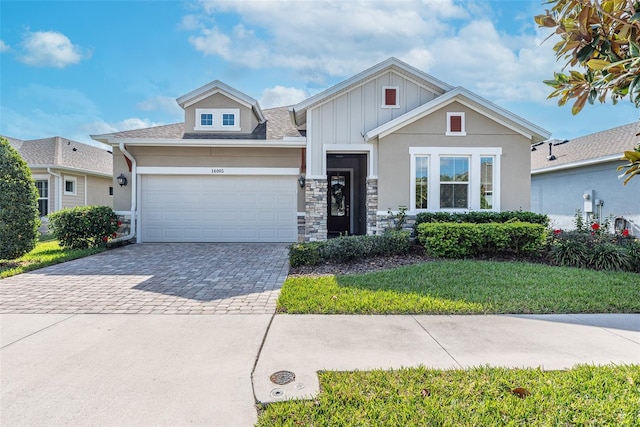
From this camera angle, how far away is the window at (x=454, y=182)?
9875 mm

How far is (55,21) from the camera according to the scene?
1063 cm

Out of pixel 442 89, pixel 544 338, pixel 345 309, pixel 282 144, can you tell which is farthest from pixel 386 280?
pixel 442 89

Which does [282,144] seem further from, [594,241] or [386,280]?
[594,241]

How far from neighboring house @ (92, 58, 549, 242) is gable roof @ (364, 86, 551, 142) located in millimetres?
30

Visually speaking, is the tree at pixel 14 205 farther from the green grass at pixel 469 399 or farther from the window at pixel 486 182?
the window at pixel 486 182

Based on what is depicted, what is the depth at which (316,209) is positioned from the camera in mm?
10570

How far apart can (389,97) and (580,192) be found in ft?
32.9

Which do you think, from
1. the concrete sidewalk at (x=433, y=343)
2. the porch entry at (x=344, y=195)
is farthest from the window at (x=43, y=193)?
the concrete sidewalk at (x=433, y=343)

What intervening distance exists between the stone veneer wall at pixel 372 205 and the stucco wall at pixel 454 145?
0.37 m

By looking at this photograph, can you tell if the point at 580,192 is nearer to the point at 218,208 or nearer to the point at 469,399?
the point at 218,208

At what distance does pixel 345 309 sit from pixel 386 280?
5.69 ft

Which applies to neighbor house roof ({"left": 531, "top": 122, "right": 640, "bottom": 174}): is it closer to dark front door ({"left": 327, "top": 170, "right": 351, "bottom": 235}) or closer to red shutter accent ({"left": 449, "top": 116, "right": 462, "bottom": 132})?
red shutter accent ({"left": 449, "top": 116, "right": 462, "bottom": 132})

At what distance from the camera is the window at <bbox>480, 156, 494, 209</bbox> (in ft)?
32.3

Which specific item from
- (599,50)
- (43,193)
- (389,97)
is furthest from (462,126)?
(43,193)
